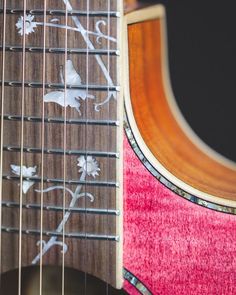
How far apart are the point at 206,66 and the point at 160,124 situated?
1.20ft

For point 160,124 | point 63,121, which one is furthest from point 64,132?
point 160,124

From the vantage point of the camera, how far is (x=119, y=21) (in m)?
0.77

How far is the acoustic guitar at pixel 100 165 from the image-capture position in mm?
782

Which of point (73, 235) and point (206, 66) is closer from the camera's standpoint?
point (73, 235)

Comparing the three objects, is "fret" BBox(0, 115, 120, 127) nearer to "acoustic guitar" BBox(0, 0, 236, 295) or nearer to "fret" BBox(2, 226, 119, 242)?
"acoustic guitar" BBox(0, 0, 236, 295)

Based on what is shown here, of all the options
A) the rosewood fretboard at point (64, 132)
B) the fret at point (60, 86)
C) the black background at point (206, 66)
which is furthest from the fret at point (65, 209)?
the black background at point (206, 66)

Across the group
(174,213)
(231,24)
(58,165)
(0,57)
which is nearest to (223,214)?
(174,213)

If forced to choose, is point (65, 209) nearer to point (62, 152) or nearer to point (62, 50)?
point (62, 152)

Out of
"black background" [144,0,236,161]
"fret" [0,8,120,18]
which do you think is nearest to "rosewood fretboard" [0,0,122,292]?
"fret" [0,8,120,18]

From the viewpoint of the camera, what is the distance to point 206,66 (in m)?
1.16

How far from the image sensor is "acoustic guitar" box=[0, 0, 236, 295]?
0.78 m

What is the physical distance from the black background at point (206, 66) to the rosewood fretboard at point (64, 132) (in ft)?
1.25

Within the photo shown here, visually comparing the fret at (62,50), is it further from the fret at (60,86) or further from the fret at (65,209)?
the fret at (65,209)

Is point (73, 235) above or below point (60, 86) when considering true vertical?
below
